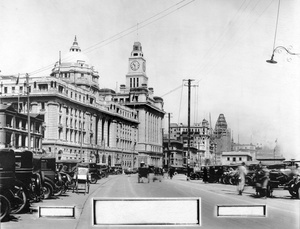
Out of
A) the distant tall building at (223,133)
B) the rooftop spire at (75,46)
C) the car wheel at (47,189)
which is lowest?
the car wheel at (47,189)

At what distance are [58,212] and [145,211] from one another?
2039mm

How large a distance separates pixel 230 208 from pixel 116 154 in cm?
851

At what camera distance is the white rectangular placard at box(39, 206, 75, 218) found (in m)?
9.66

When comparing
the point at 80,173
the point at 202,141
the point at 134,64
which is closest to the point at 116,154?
the point at 80,173

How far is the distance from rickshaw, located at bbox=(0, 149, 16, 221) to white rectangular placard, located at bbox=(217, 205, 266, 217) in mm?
4971

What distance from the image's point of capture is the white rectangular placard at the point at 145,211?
9.51 m

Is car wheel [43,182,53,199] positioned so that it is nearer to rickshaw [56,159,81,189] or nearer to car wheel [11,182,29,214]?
car wheel [11,182,29,214]

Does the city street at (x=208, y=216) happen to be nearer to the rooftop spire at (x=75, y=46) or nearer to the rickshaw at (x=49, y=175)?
the rickshaw at (x=49, y=175)

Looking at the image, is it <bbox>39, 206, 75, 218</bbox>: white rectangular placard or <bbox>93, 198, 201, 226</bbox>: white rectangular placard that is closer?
<bbox>93, 198, 201, 226</bbox>: white rectangular placard

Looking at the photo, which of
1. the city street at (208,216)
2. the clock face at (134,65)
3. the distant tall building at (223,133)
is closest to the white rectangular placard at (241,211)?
the city street at (208,216)

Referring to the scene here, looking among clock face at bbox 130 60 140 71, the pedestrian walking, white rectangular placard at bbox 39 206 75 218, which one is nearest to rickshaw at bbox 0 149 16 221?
white rectangular placard at bbox 39 206 75 218

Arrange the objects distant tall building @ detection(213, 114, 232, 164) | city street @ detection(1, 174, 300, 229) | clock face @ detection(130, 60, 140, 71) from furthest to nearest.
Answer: distant tall building @ detection(213, 114, 232, 164) → clock face @ detection(130, 60, 140, 71) → city street @ detection(1, 174, 300, 229)

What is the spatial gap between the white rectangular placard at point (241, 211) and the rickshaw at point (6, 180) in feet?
16.3

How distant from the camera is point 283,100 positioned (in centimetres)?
1136
